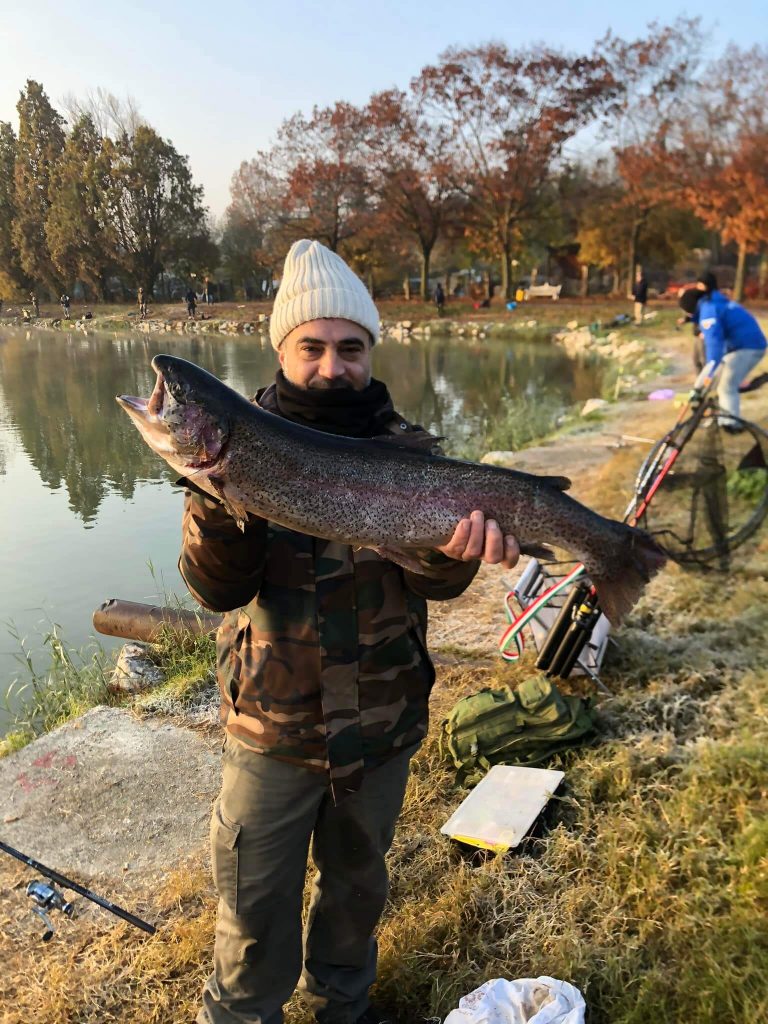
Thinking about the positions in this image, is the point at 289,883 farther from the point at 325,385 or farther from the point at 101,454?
the point at 101,454

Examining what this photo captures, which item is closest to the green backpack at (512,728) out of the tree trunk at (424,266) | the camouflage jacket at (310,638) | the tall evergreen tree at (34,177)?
the camouflage jacket at (310,638)

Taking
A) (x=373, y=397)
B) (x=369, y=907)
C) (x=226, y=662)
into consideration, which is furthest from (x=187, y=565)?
(x=369, y=907)

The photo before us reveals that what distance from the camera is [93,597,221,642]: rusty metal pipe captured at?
21.2 feet

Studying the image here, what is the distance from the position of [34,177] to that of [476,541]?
44176mm

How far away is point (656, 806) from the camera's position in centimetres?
375

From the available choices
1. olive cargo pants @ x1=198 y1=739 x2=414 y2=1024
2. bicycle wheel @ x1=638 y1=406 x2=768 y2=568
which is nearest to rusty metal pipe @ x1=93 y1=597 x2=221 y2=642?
olive cargo pants @ x1=198 y1=739 x2=414 y2=1024

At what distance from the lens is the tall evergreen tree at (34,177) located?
37219mm

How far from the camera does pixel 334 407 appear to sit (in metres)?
2.58

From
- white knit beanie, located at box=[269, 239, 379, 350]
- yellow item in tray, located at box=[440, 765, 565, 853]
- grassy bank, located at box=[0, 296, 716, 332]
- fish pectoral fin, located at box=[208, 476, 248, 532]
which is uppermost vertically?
grassy bank, located at box=[0, 296, 716, 332]

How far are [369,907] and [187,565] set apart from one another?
4.88 feet

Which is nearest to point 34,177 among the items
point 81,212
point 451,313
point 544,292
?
point 81,212

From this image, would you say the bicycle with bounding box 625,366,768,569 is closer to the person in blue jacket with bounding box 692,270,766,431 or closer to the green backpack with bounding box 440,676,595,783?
the person in blue jacket with bounding box 692,270,766,431

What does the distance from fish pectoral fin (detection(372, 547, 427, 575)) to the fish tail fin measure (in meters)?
0.93

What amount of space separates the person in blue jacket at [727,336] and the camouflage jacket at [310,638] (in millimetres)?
7327
